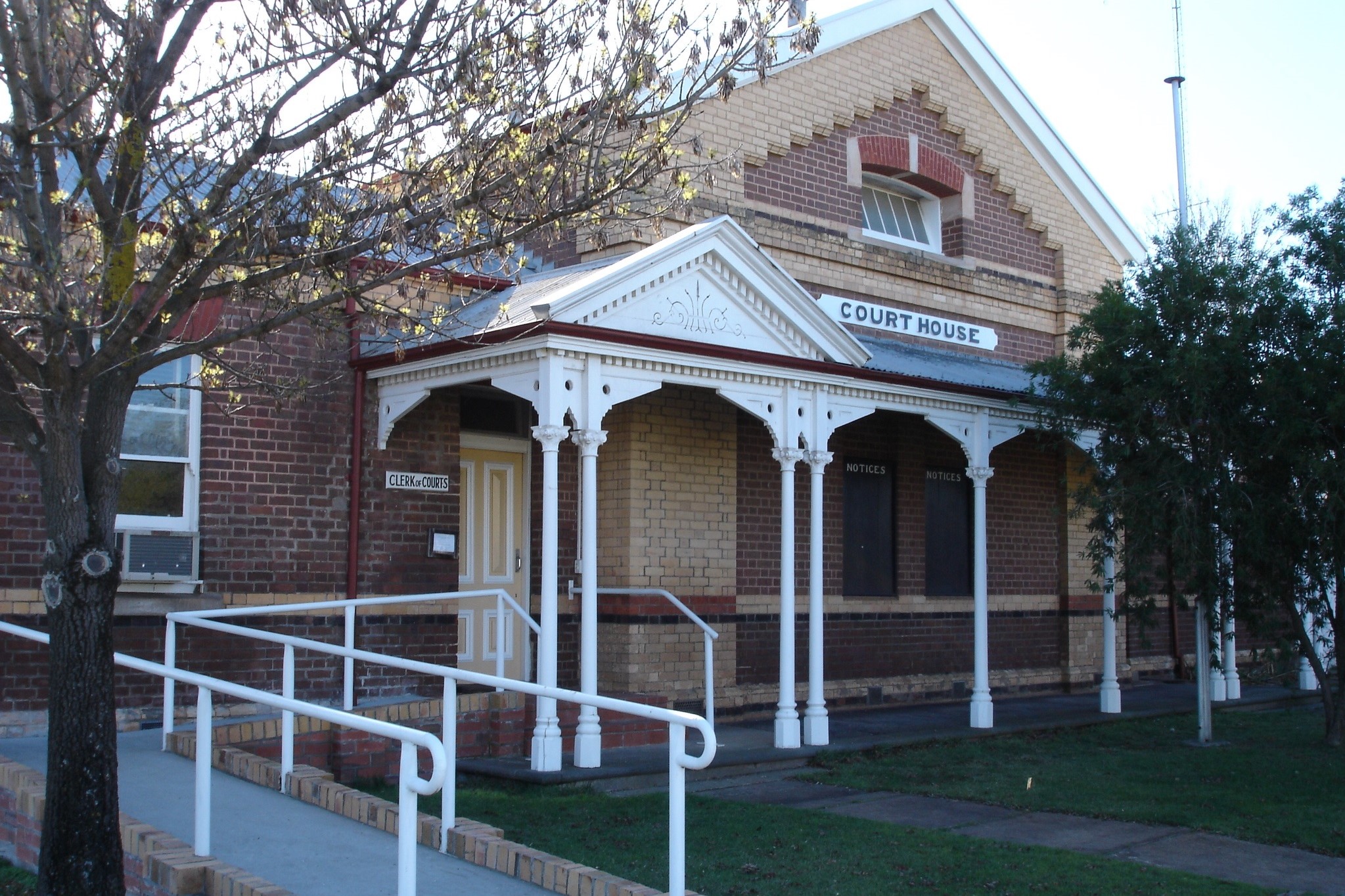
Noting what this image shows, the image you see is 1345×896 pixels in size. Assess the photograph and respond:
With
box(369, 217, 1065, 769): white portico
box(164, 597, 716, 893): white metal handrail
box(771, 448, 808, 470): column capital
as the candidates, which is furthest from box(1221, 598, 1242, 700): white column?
box(164, 597, 716, 893): white metal handrail

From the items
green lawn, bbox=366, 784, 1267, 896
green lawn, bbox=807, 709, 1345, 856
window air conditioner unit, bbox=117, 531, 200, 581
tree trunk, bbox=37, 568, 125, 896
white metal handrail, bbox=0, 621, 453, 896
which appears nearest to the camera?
white metal handrail, bbox=0, 621, 453, 896

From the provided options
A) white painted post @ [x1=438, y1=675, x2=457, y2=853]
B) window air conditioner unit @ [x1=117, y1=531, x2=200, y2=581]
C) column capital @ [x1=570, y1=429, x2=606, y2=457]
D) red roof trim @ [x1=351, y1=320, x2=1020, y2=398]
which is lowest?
white painted post @ [x1=438, y1=675, x2=457, y2=853]

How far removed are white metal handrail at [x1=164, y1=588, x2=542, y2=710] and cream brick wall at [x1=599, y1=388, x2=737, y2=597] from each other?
172cm

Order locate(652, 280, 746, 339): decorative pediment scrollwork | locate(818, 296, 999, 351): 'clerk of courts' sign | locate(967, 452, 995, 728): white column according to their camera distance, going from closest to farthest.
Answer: locate(652, 280, 746, 339): decorative pediment scrollwork, locate(967, 452, 995, 728): white column, locate(818, 296, 999, 351): 'clerk of courts' sign

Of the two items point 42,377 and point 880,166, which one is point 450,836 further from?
point 880,166

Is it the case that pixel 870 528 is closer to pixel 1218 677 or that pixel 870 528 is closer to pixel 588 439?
pixel 1218 677

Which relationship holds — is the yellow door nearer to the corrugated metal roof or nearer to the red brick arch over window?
the corrugated metal roof

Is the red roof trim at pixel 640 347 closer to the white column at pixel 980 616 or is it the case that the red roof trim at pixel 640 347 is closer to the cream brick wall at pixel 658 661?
the white column at pixel 980 616

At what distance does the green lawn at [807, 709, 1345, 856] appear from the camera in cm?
896

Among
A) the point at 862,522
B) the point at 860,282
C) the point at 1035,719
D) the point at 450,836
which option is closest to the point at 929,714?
the point at 1035,719

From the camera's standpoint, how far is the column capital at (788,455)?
1147cm

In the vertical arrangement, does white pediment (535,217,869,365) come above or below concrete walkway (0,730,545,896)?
above

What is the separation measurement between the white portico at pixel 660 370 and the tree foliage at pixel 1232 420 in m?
1.89

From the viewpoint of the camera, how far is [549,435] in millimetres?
9758
